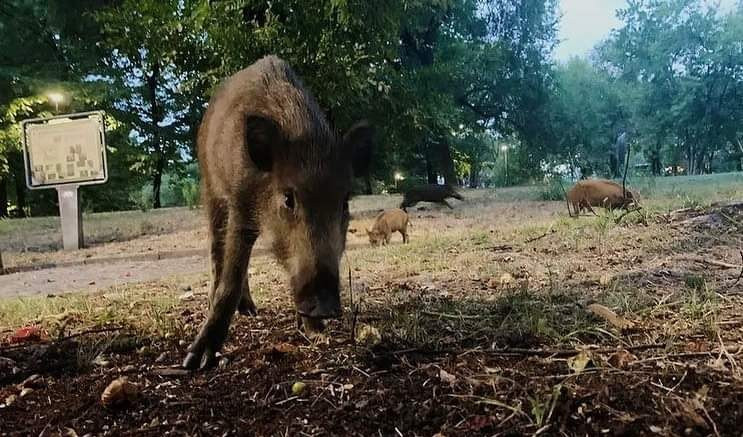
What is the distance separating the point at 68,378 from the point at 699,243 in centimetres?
330

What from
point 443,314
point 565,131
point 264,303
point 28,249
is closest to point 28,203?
point 28,249

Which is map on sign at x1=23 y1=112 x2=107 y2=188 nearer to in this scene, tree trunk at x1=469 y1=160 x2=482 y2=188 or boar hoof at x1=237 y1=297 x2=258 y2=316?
boar hoof at x1=237 y1=297 x2=258 y2=316

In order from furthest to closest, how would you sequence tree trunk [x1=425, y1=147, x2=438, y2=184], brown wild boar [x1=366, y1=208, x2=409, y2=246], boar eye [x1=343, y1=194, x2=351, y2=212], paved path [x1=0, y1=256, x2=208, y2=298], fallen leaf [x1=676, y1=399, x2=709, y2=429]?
1. tree trunk [x1=425, y1=147, x2=438, y2=184]
2. brown wild boar [x1=366, y1=208, x2=409, y2=246]
3. paved path [x1=0, y1=256, x2=208, y2=298]
4. boar eye [x1=343, y1=194, x2=351, y2=212]
5. fallen leaf [x1=676, y1=399, x2=709, y2=429]

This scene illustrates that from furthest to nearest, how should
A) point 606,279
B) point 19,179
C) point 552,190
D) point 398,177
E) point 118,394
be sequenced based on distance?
point 19,179, point 398,177, point 552,190, point 606,279, point 118,394

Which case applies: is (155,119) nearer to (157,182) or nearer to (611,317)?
(157,182)

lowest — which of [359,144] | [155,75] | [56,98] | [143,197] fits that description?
[359,144]

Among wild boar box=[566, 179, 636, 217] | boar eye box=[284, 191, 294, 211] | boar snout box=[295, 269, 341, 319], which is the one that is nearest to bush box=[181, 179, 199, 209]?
wild boar box=[566, 179, 636, 217]

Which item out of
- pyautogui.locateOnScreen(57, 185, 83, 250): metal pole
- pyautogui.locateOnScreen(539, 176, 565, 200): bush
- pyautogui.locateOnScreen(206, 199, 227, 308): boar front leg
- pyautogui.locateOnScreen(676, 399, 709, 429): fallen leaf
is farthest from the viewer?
pyautogui.locateOnScreen(539, 176, 565, 200): bush

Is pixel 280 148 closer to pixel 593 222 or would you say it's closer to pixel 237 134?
pixel 237 134

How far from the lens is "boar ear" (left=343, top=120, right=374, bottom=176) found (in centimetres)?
229

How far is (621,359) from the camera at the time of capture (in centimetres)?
161

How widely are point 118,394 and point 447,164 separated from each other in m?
10.5

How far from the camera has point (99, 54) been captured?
10.4 metres

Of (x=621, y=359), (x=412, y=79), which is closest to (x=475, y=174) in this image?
(x=412, y=79)
